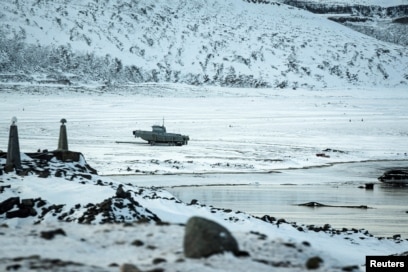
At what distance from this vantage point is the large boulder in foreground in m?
7.88

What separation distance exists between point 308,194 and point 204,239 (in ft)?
69.8

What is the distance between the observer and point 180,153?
44312mm

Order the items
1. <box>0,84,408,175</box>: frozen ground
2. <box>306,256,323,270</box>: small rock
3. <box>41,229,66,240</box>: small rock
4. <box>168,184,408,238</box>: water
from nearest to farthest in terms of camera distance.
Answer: <box>306,256,323,270</box>: small rock
<box>41,229,66,240</box>: small rock
<box>168,184,408,238</box>: water
<box>0,84,408,175</box>: frozen ground

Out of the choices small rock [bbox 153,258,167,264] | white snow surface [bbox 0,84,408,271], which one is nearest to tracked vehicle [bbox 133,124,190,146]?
white snow surface [bbox 0,84,408,271]

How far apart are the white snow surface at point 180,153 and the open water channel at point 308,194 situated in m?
2.64

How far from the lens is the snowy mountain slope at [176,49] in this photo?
496 ft

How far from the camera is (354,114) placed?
85.1 m

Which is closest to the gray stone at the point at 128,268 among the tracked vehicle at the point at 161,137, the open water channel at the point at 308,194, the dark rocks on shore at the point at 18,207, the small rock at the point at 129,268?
the small rock at the point at 129,268

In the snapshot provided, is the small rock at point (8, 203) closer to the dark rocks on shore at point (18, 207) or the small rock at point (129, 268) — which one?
the dark rocks on shore at point (18, 207)

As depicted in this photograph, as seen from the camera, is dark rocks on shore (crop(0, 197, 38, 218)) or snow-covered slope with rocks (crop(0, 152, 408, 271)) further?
dark rocks on shore (crop(0, 197, 38, 218))

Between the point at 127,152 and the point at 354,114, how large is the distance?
48447 mm

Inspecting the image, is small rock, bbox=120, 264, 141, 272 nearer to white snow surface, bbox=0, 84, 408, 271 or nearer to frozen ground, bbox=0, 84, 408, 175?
white snow surface, bbox=0, 84, 408, 271

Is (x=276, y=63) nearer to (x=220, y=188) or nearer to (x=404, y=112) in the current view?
(x=404, y=112)

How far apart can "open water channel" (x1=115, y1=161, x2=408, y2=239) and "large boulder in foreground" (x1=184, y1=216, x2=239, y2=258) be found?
12342 mm
